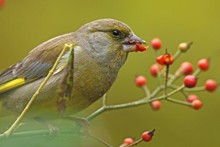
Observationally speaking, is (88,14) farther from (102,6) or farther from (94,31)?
(94,31)

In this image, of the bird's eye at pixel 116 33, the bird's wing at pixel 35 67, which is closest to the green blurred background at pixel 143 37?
the bird's wing at pixel 35 67

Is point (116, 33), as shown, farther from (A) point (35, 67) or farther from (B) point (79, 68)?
(A) point (35, 67)

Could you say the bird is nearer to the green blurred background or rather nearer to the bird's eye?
the bird's eye

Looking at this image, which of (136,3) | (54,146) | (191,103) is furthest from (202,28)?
(54,146)

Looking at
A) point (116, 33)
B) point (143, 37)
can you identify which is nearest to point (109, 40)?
point (116, 33)

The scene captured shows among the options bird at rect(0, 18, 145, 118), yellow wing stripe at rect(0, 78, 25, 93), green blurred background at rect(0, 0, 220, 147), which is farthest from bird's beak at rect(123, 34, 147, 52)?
green blurred background at rect(0, 0, 220, 147)
